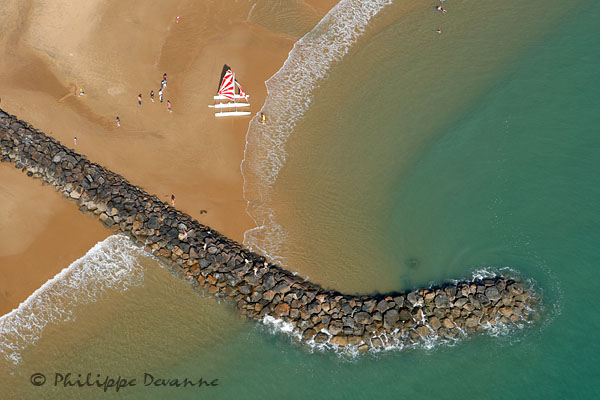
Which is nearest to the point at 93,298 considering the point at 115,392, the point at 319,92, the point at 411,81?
the point at 115,392

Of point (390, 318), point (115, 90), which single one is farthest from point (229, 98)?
point (390, 318)

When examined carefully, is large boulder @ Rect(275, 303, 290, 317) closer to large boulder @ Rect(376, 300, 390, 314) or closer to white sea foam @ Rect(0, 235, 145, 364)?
large boulder @ Rect(376, 300, 390, 314)

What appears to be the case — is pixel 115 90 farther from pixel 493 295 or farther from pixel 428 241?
pixel 493 295

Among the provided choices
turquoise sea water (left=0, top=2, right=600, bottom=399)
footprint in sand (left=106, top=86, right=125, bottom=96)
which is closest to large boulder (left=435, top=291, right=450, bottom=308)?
turquoise sea water (left=0, top=2, right=600, bottom=399)

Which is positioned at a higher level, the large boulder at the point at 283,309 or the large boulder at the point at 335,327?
the large boulder at the point at 283,309

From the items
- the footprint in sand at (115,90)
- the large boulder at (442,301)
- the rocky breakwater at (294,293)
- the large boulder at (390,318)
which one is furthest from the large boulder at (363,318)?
the footprint in sand at (115,90)

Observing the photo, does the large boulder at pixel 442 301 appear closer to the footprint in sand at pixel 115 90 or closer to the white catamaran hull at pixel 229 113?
the white catamaran hull at pixel 229 113
